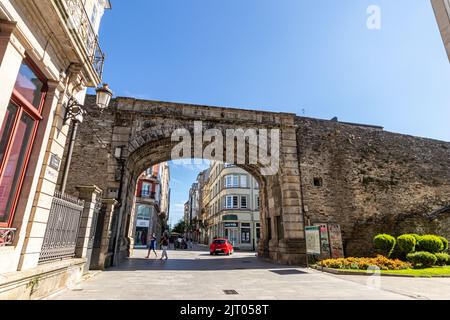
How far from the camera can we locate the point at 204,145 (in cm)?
1287

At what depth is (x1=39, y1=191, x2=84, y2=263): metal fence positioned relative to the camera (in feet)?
16.3

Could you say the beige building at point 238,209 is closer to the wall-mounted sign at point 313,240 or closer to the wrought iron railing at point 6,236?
the wall-mounted sign at point 313,240

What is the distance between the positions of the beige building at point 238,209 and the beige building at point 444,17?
26.6 meters

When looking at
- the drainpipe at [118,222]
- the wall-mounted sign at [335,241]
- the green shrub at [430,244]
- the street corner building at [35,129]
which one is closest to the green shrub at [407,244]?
the green shrub at [430,244]

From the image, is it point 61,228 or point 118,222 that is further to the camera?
point 118,222

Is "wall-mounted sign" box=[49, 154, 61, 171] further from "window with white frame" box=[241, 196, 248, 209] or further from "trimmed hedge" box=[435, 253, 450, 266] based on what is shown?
"window with white frame" box=[241, 196, 248, 209]

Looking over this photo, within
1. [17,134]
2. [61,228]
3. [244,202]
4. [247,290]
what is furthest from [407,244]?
[244,202]

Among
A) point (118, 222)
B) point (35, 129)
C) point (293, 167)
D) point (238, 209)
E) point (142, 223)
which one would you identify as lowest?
point (118, 222)

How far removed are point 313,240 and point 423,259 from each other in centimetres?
435

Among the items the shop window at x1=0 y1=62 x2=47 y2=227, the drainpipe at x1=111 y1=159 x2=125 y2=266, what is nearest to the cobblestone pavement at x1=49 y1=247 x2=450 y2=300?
the shop window at x1=0 y1=62 x2=47 y2=227

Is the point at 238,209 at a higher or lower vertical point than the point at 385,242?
higher

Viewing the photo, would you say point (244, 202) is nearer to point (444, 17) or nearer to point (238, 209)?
point (238, 209)

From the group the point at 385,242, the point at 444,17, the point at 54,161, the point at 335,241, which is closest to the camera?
the point at 54,161

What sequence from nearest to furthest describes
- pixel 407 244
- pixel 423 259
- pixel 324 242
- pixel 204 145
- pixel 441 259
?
pixel 423 259 → pixel 407 244 → pixel 441 259 → pixel 324 242 → pixel 204 145
